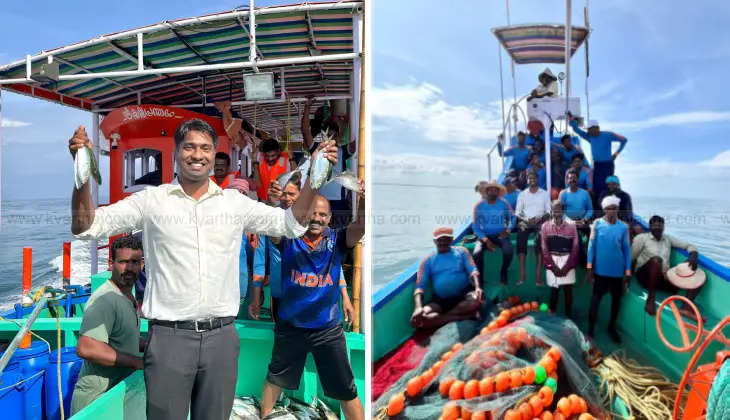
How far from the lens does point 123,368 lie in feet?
5.85

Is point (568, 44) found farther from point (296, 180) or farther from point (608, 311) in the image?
point (296, 180)

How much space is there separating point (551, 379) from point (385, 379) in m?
1.04

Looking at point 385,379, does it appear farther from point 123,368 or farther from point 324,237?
point 123,368

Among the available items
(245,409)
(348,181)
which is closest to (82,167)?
(348,181)

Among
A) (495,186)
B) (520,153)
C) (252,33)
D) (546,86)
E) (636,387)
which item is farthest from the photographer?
(520,153)

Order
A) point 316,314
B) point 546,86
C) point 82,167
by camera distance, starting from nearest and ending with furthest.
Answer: point 82,167
point 316,314
point 546,86

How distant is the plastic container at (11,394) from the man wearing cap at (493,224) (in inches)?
109

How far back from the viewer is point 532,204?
10.3 ft

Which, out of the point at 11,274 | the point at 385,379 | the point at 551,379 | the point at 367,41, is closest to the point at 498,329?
the point at 551,379

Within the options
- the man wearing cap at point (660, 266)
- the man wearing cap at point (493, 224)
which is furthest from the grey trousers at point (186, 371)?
the man wearing cap at point (660, 266)

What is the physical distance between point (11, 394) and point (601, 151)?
3852mm

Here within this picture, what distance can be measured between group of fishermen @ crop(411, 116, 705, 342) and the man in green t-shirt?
1896 mm

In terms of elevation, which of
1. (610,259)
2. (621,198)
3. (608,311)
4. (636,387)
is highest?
(621,198)

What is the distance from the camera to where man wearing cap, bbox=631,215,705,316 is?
9.16 ft
